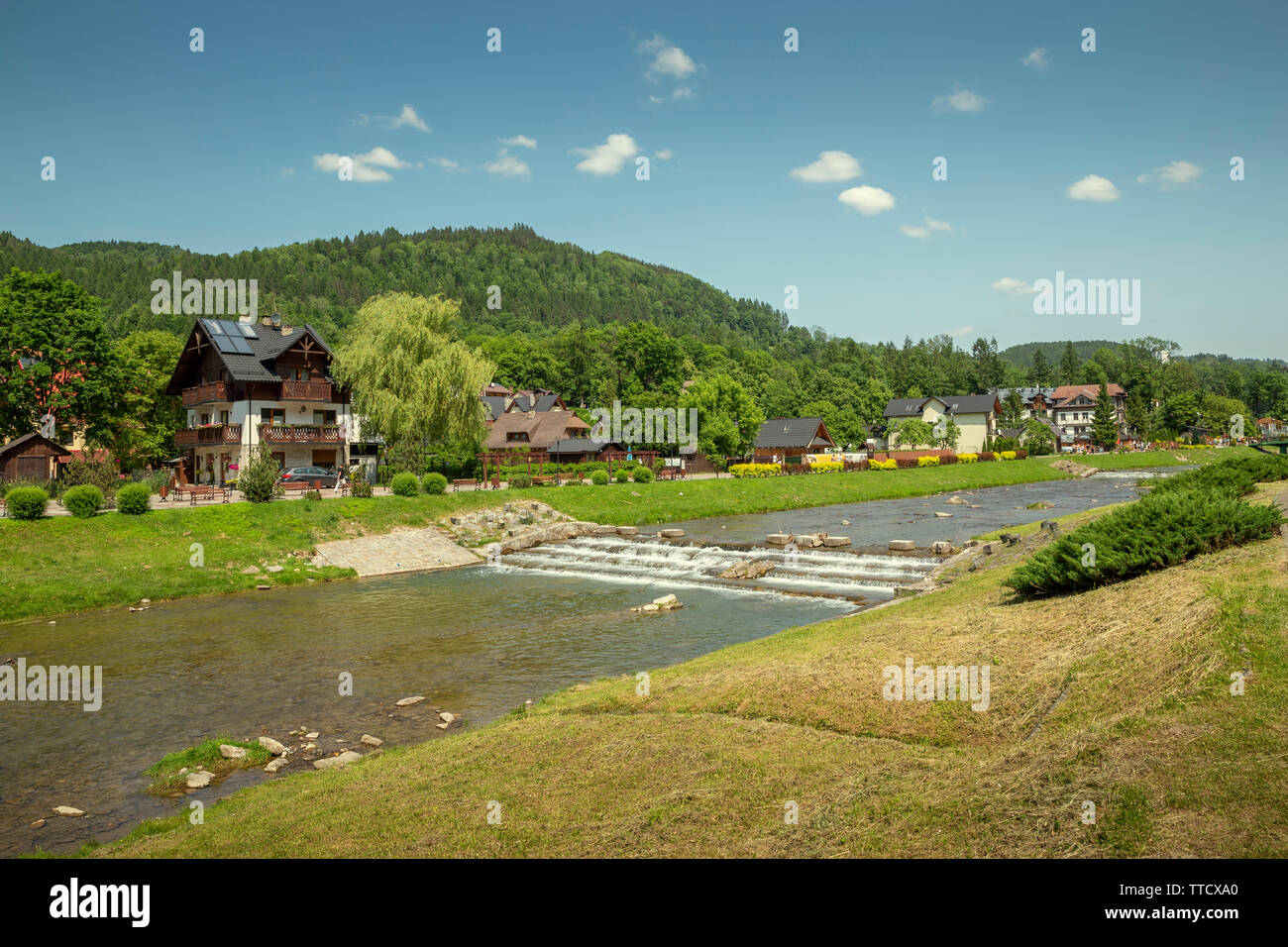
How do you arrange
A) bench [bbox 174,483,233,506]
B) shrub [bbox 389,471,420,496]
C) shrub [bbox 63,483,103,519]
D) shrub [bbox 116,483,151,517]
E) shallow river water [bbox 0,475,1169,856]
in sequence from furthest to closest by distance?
shrub [bbox 389,471,420,496]
bench [bbox 174,483,233,506]
shrub [bbox 116,483,151,517]
shrub [bbox 63,483,103,519]
shallow river water [bbox 0,475,1169,856]

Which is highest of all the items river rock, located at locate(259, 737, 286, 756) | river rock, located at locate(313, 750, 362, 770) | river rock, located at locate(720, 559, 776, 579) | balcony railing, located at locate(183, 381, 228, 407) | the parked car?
balcony railing, located at locate(183, 381, 228, 407)

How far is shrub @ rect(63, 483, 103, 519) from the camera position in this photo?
33.2 metres

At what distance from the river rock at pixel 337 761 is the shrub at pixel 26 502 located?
26.9 metres

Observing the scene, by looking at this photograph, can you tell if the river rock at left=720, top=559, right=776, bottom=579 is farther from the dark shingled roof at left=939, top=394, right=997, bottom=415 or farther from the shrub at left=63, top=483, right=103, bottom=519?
the dark shingled roof at left=939, top=394, right=997, bottom=415

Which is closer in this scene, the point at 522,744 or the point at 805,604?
the point at 522,744

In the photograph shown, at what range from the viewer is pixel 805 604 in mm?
26422

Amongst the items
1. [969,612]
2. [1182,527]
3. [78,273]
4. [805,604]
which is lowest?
[805,604]

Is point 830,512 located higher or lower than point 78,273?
A: lower

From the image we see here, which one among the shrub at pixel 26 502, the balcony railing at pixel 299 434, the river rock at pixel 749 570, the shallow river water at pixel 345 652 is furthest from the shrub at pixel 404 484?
the river rock at pixel 749 570

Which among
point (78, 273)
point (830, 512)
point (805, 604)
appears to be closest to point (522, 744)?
point (805, 604)

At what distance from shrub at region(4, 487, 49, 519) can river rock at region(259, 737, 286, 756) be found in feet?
82.6

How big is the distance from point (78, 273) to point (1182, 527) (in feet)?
569

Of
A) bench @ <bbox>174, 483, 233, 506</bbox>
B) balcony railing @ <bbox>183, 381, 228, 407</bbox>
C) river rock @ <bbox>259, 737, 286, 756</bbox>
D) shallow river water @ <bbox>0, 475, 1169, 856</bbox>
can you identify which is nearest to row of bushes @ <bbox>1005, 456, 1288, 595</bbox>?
shallow river water @ <bbox>0, 475, 1169, 856</bbox>
